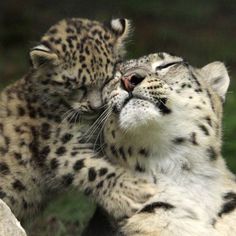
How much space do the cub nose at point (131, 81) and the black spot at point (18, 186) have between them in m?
1.89

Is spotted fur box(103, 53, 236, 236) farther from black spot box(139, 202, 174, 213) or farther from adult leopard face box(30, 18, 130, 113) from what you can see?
adult leopard face box(30, 18, 130, 113)

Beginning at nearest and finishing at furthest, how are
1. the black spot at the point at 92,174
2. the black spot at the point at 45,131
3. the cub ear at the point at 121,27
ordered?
1. the black spot at the point at 92,174
2. the black spot at the point at 45,131
3. the cub ear at the point at 121,27

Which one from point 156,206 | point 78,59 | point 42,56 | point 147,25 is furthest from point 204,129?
point 147,25

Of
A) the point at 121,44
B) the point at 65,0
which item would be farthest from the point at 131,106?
the point at 65,0

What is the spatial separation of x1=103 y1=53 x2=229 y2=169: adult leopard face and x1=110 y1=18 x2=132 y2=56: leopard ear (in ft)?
3.89

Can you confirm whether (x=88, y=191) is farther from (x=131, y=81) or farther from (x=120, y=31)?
(x=120, y=31)

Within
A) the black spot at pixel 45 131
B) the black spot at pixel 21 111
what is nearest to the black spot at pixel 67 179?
the black spot at pixel 45 131

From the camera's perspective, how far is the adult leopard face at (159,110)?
28.2ft

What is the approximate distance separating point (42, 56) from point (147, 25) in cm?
776

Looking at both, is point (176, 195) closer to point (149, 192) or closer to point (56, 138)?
point (149, 192)

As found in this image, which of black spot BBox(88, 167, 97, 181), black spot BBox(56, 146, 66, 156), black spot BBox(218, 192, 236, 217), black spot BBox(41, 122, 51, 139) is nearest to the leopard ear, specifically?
black spot BBox(41, 122, 51, 139)

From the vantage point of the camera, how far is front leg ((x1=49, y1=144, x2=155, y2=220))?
8875 millimetres

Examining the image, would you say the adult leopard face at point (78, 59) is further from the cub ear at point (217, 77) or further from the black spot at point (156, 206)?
the black spot at point (156, 206)

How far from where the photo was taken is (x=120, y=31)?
10.6m
